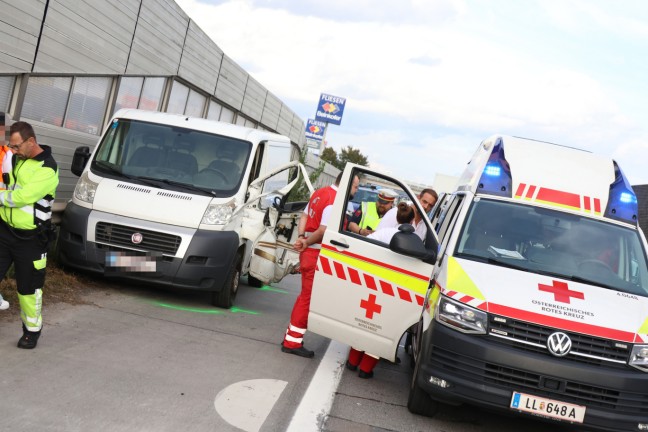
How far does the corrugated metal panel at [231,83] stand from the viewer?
22.2 metres

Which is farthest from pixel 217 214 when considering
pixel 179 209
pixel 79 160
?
pixel 79 160

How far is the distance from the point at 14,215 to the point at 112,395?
176cm

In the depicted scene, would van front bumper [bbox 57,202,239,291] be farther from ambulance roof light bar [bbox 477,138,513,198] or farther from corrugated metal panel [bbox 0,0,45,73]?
ambulance roof light bar [bbox 477,138,513,198]

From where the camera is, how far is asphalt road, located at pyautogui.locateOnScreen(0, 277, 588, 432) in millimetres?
5094

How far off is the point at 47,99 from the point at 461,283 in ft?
27.1

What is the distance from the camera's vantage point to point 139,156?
394 inches

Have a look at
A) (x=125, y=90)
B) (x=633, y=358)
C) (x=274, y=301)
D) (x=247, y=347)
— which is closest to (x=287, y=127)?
(x=125, y=90)

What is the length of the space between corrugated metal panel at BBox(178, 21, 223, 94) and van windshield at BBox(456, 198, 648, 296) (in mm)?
12669

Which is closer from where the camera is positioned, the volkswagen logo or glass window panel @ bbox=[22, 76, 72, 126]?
the volkswagen logo

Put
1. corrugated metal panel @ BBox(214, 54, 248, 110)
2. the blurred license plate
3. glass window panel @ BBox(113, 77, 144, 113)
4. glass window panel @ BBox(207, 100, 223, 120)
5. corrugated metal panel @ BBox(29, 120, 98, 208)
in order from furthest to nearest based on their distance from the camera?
corrugated metal panel @ BBox(214, 54, 248, 110), glass window panel @ BBox(207, 100, 223, 120), glass window panel @ BBox(113, 77, 144, 113), corrugated metal panel @ BBox(29, 120, 98, 208), the blurred license plate

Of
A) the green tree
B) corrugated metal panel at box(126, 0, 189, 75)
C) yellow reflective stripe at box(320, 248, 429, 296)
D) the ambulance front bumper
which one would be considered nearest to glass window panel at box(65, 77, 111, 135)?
corrugated metal panel at box(126, 0, 189, 75)

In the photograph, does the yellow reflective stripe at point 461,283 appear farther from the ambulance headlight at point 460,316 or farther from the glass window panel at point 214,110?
the glass window panel at point 214,110

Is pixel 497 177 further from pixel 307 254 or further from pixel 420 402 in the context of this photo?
pixel 420 402

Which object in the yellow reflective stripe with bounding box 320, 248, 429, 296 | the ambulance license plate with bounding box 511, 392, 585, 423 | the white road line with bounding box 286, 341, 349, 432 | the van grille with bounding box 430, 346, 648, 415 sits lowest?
the white road line with bounding box 286, 341, 349, 432
